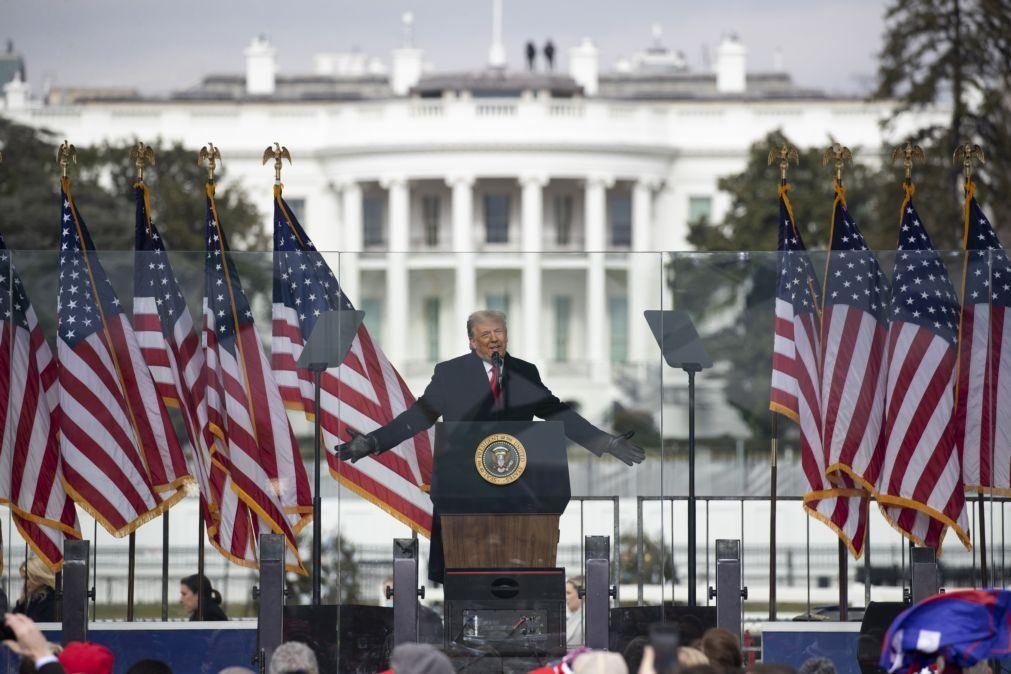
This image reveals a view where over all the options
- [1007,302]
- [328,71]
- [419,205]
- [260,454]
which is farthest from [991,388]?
[328,71]

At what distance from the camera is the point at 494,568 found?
523 inches

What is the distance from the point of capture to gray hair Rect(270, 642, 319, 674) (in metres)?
9.80

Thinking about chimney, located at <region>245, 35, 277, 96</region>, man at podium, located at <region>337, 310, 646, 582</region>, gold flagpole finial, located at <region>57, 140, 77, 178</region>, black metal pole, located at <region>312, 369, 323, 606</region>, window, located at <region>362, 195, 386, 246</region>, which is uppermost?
chimney, located at <region>245, 35, 277, 96</region>

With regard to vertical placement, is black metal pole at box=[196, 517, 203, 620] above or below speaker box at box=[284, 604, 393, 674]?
above

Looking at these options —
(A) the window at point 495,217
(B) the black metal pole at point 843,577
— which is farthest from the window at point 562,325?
(A) the window at point 495,217

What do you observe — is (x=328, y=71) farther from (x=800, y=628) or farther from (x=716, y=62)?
(x=800, y=628)

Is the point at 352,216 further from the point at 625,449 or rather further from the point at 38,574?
the point at 625,449

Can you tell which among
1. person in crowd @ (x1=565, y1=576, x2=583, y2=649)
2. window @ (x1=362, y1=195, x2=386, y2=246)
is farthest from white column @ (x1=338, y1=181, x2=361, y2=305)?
person in crowd @ (x1=565, y1=576, x2=583, y2=649)

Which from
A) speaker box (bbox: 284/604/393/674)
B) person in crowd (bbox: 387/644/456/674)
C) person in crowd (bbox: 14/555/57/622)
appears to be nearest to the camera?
person in crowd (bbox: 387/644/456/674)

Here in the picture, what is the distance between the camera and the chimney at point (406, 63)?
272ft

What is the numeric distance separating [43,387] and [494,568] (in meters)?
3.04

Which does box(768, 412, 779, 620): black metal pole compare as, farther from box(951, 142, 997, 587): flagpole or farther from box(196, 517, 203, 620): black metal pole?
box(196, 517, 203, 620): black metal pole

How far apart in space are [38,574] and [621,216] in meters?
64.3

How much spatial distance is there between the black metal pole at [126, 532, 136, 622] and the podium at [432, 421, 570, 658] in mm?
1882
